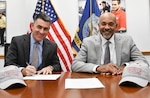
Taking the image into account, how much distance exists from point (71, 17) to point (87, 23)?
1.20 ft

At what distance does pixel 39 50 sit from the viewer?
2.27m

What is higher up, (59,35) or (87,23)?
(87,23)

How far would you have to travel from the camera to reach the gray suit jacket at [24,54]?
2.15m

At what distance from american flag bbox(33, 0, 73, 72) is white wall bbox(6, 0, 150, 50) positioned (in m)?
0.18

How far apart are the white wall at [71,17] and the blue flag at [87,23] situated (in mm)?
196

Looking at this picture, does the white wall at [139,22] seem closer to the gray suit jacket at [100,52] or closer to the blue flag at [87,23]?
the blue flag at [87,23]

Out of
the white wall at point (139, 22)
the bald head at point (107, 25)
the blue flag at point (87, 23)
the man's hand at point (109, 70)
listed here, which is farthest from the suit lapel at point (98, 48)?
the white wall at point (139, 22)

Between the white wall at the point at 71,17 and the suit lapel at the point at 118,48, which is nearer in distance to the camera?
the suit lapel at the point at 118,48

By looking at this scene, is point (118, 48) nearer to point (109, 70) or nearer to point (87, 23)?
point (109, 70)

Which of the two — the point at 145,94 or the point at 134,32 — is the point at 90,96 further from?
the point at 134,32

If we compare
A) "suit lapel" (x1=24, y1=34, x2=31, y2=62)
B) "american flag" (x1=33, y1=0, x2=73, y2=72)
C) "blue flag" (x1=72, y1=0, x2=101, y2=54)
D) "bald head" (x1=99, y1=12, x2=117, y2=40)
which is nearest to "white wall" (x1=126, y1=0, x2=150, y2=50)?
"blue flag" (x1=72, y1=0, x2=101, y2=54)

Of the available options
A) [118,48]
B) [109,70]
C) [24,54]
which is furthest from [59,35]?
[109,70]

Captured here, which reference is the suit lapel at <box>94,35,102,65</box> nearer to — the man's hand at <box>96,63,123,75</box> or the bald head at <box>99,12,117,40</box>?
the bald head at <box>99,12,117,40</box>

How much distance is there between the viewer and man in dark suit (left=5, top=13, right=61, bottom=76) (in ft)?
7.13
